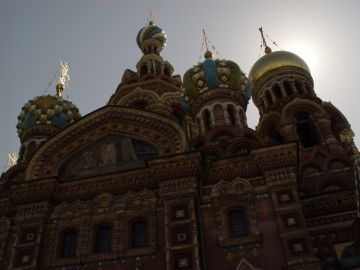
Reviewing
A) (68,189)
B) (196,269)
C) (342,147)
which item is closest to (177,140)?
(68,189)

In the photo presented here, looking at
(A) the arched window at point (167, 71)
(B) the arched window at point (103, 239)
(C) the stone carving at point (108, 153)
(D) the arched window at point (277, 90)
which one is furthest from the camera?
(A) the arched window at point (167, 71)

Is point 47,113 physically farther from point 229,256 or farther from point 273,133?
point 229,256

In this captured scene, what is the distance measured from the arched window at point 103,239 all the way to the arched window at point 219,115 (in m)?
4.99

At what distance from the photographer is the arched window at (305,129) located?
16391mm

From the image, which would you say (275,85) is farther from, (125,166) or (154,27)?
(125,166)

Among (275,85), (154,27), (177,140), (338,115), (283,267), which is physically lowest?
(283,267)

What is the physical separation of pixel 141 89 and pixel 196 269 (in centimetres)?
1062

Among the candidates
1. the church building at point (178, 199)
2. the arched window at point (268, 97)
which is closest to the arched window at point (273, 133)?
the arched window at point (268, 97)

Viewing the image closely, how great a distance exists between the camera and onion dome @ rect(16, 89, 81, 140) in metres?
16.6

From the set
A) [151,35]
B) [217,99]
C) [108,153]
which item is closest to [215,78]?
[217,99]

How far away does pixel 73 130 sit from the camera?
40.8 feet

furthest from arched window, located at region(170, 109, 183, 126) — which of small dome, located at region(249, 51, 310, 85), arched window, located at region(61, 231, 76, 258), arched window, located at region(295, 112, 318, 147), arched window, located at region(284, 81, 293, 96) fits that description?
arched window, located at region(61, 231, 76, 258)

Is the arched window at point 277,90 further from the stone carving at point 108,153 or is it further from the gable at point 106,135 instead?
the stone carving at point 108,153

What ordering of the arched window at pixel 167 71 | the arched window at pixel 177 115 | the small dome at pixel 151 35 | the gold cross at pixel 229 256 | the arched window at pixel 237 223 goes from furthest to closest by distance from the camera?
the small dome at pixel 151 35 → the arched window at pixel 167 71 → the arched window at pixel 177 115 → the arched window at pixel 237 223 → the gold cross at pixel 229 256
